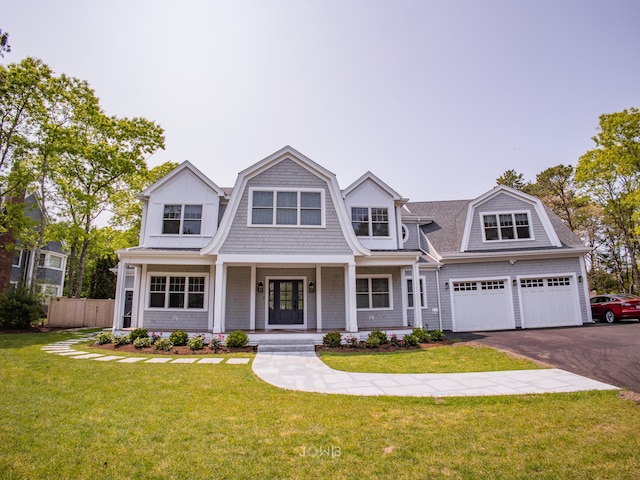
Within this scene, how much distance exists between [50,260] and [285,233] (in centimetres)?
2593

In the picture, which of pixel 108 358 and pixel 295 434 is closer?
pixel 295 434

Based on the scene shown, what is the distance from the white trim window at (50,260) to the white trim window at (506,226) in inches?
1238

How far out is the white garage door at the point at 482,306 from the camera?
15109 mm

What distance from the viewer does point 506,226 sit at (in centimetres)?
1587

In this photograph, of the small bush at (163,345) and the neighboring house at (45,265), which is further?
the neighboring house at (45,265)

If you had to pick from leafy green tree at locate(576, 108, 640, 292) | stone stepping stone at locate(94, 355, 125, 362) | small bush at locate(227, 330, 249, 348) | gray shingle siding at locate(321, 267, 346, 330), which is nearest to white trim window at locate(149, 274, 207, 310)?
small bush at locate(227, 330, 249, 348)

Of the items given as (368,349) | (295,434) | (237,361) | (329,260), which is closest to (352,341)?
(368,349)

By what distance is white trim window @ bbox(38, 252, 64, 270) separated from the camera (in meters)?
27.1

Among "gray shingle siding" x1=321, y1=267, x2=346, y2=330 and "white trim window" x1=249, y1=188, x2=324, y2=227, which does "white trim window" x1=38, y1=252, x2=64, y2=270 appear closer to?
"white trim window" x1=249, y1=188, x2=324, y2=227

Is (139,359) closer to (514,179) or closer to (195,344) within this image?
(195,344)

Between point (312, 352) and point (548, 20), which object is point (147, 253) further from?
point (548, 20)

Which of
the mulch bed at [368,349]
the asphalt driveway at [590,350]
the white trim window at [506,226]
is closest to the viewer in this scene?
the asphalt driveway at [590,350]

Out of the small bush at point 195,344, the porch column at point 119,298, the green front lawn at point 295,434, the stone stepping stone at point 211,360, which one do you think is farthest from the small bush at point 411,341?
the porch column at point 119,298

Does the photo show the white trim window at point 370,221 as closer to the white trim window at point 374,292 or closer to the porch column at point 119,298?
the white trim window at point 374,292
